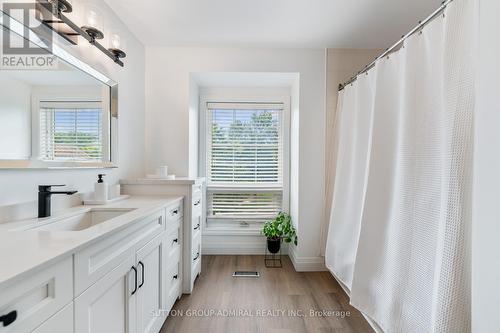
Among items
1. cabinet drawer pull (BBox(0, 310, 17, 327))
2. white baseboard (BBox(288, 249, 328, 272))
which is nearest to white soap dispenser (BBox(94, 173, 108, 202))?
cabinet drawer pull (BBox(0, 310, 17, 327))

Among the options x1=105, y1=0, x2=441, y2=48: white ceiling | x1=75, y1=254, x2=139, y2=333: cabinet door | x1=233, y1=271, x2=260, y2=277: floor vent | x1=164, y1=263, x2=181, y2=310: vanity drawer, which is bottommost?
x1=233, y1=271, x2=260, y2=277: floor vent

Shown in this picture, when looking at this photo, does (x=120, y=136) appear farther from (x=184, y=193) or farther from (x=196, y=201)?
(x=196, y=201)

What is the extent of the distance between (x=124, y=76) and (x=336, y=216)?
7.58 feet

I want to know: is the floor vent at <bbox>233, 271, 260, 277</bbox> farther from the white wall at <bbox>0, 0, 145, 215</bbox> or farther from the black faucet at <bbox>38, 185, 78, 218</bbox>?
the black faucet at <bbox>38, 185, 78, 218</bbox>

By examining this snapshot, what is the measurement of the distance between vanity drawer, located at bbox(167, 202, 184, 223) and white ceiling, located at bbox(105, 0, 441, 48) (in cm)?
160

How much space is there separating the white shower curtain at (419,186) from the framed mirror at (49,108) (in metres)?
1.95

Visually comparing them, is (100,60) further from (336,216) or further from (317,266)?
(317,266)

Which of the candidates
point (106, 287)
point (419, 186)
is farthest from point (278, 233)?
point (106, 287)

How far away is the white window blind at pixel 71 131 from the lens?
1372 mm

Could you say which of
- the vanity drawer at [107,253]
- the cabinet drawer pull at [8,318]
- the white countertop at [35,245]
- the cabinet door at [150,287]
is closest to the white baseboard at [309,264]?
the cabinet door at [150,287]

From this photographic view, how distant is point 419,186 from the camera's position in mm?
1259

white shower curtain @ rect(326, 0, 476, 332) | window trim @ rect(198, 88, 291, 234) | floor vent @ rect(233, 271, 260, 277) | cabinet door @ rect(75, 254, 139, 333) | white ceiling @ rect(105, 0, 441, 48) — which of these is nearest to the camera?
cabinet door @ rect(75, 254, 139, 333)

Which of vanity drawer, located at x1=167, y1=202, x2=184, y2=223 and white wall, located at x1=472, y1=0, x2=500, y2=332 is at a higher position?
white wall, located at x1=472, y1=0, x2=500, y2=332

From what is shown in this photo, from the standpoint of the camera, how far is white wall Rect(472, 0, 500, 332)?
0.79 meters
